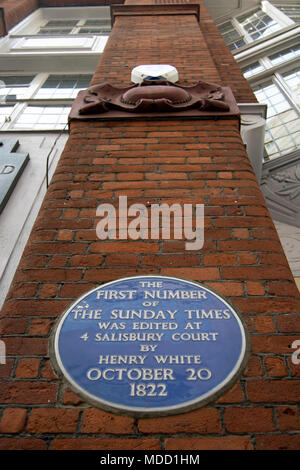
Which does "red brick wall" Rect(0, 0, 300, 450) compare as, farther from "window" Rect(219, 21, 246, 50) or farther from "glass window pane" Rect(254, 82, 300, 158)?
"window" Rect(219, 21, 246, 50)

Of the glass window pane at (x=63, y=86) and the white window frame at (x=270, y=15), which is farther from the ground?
the white window frame at (x=270, y=15)

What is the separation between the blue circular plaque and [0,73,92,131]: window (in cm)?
381

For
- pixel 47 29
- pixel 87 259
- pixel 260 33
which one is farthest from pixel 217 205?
pixel 47 29

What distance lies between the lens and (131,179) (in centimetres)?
254

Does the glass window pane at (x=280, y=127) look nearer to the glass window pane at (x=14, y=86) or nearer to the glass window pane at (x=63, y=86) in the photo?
the glass window pane at (x=63, y=86)

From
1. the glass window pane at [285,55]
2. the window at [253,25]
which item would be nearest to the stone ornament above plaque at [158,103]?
the glass window pane at [285,55]

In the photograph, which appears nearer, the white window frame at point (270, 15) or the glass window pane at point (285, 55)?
the glass window pane at point (285, 55)

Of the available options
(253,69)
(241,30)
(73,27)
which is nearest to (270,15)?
(241,30)

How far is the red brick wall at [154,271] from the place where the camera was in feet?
4.58

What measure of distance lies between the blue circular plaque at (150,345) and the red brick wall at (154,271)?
5 centimetres

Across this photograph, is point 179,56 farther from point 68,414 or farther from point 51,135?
point 68,414

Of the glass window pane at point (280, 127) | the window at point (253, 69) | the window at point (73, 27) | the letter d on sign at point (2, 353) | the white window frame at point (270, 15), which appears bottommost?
the letter d on sign at point (2, 353)

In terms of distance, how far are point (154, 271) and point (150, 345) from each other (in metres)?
0.44

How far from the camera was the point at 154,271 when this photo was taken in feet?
6.49
